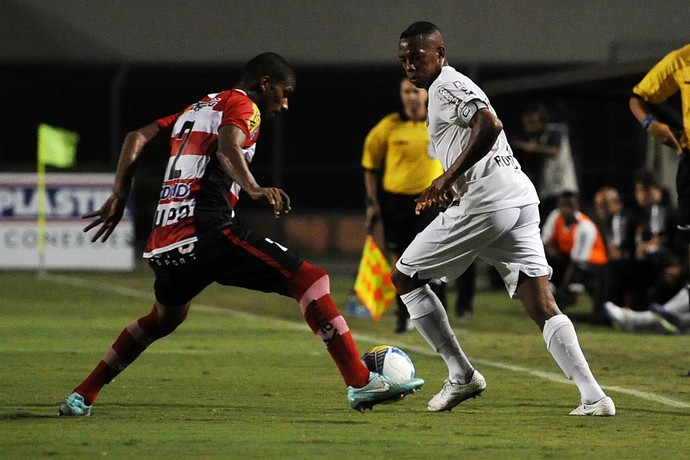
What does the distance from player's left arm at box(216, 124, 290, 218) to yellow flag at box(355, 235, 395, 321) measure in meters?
7.06

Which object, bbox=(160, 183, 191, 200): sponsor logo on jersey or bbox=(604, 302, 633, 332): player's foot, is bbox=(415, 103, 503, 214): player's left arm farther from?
bbox=(604, 302, 633, 332): player's foot

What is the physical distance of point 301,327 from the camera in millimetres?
14047

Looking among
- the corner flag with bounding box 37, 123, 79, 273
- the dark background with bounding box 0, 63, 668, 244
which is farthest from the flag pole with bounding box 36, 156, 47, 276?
the dark background with bounding box 0, 63, 668, 244

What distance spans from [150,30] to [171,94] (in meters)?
2.47

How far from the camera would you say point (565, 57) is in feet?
104

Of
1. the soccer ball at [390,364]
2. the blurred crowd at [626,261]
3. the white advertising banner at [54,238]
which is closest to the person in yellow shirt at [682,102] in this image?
the soccer ball at [390,364]

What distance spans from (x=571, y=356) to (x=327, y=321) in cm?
128

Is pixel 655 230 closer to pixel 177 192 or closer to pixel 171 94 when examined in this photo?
pixel 177 192

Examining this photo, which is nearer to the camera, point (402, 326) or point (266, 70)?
point (266, 70)

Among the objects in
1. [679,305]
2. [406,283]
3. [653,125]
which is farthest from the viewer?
[679,305]

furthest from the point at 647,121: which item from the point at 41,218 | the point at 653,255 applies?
the point at 41,218

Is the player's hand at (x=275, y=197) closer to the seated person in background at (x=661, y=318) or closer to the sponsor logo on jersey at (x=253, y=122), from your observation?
the sponsor logo on jersey at (x=253, y=122)

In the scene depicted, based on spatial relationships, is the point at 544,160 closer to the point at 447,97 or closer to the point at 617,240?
the point at 617,240

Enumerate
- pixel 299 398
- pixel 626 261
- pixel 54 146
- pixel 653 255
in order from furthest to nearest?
1. pixel 54 146
2. pixel 653 255
3. pixel 626 261
4. pixel 299 398
